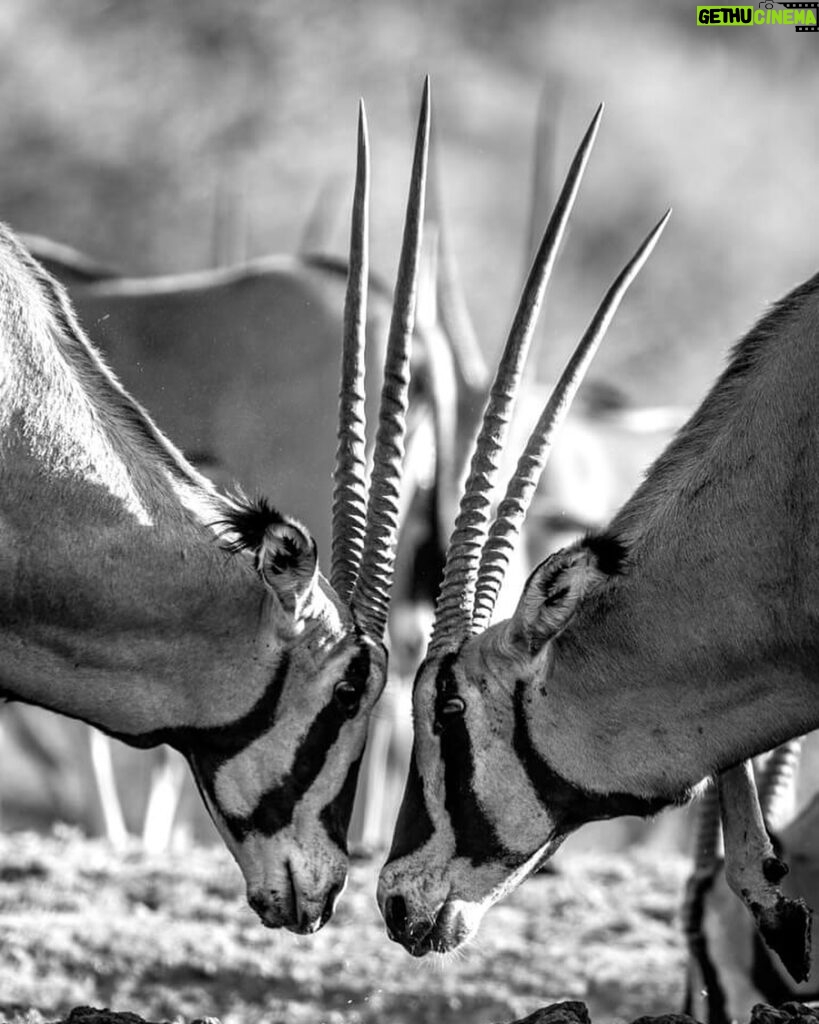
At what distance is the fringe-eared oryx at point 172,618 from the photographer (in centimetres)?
709

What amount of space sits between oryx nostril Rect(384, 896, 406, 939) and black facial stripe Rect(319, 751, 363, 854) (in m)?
0.25

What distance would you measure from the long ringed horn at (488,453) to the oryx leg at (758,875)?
119 centimetres

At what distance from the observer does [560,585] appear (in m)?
7.09

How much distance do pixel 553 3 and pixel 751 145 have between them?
5464 mm

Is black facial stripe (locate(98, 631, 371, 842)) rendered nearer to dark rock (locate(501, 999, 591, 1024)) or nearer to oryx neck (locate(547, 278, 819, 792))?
oryx neck (locate(547, 278, 819, 792))

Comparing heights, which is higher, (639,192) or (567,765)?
(639,192)

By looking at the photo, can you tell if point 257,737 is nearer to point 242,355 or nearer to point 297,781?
point 297,781

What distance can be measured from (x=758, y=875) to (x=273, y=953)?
3244mm

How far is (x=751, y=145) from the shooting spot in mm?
44500

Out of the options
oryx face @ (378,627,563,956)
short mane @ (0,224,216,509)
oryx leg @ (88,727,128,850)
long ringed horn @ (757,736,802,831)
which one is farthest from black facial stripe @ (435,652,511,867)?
oryx leg @ (88,727,128,850)

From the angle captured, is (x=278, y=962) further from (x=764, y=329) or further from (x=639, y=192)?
(x=639, y=192)

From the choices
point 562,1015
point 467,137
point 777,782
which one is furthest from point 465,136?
point 562,1015

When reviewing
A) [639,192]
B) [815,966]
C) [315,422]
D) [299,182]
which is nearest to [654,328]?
[639,192]

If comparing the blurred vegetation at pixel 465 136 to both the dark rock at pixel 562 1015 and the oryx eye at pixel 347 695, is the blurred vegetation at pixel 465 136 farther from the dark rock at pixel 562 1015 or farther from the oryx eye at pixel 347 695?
the dark rock at pixel 562 1015
